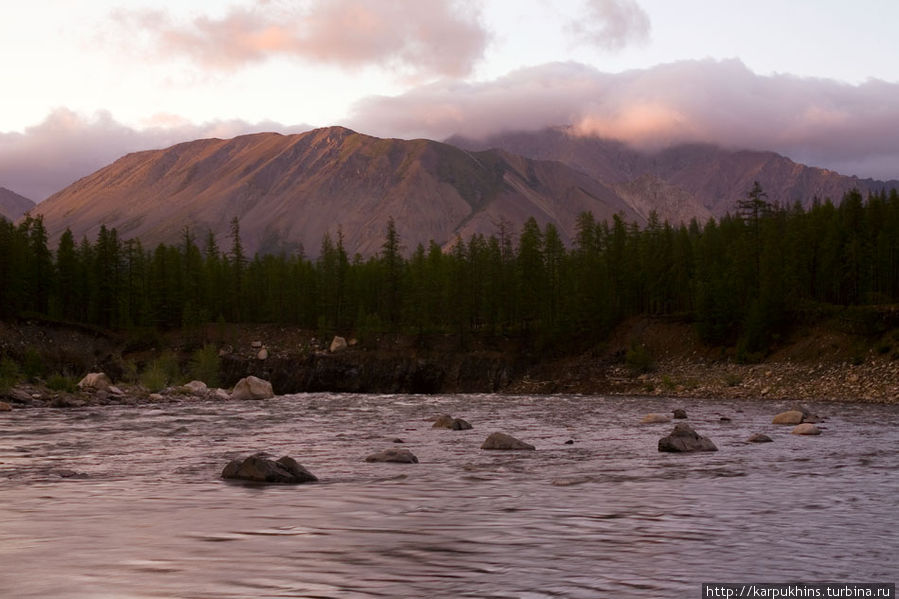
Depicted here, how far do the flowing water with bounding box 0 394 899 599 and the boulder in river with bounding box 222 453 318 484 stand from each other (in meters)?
0.68

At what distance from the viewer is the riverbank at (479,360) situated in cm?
7669

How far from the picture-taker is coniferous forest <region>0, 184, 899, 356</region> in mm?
100000

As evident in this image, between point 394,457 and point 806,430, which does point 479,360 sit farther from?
point 394,457

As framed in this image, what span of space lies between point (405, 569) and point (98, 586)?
413cm

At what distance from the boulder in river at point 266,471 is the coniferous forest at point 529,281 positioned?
7573 cm

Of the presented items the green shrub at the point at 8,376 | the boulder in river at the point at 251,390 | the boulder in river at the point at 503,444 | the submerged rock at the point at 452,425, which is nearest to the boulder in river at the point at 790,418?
the submerged rock at the point at 452,425

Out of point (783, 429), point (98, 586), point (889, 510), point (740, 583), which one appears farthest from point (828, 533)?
point (783, 429)

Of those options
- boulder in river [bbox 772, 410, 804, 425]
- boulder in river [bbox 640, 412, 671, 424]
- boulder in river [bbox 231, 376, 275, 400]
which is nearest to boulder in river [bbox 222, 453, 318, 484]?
boulder in river [bbox 640, 412, 671, 424]

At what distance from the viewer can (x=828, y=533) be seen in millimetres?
13859

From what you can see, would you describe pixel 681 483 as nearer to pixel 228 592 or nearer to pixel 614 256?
pixel 228 592

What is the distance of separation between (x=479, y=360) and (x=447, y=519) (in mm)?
94760

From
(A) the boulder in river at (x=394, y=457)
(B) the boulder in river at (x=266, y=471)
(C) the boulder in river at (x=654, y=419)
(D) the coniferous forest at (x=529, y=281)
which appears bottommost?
(C) the boulder in river at (x=654, y=419)

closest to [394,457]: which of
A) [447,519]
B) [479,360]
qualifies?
[447,519]

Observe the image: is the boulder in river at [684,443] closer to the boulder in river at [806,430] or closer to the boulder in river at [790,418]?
the boulder in river at [806,430]
